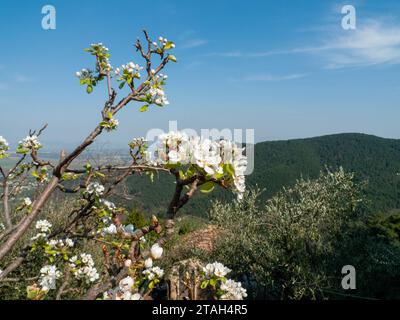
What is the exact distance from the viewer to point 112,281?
2406 mm

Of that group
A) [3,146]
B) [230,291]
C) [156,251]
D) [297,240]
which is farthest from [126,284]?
[297,240]

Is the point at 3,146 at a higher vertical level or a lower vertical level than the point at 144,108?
lower

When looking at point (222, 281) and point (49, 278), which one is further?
point (49, 278)

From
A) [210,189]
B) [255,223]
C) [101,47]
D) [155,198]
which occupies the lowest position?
[155,198]

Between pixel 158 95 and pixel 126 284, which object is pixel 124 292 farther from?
pixel 158 95

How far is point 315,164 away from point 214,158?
130 metres

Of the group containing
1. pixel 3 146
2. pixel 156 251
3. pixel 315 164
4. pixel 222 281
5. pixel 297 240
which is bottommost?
pixel 297 240

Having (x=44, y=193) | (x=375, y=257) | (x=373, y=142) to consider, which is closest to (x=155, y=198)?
(x=373, y=142)

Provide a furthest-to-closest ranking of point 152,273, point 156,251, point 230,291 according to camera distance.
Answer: point 230,291, point 152,273, point 156,251

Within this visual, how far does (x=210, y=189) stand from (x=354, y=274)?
10581mm

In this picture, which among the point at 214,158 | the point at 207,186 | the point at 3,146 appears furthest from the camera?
the point at 3,146

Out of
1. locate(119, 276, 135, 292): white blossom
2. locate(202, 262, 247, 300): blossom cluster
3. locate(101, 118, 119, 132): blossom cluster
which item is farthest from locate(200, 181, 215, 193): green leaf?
locate(101, 118, 119, 132): blossom cluster

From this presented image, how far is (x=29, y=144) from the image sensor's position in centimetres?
440
